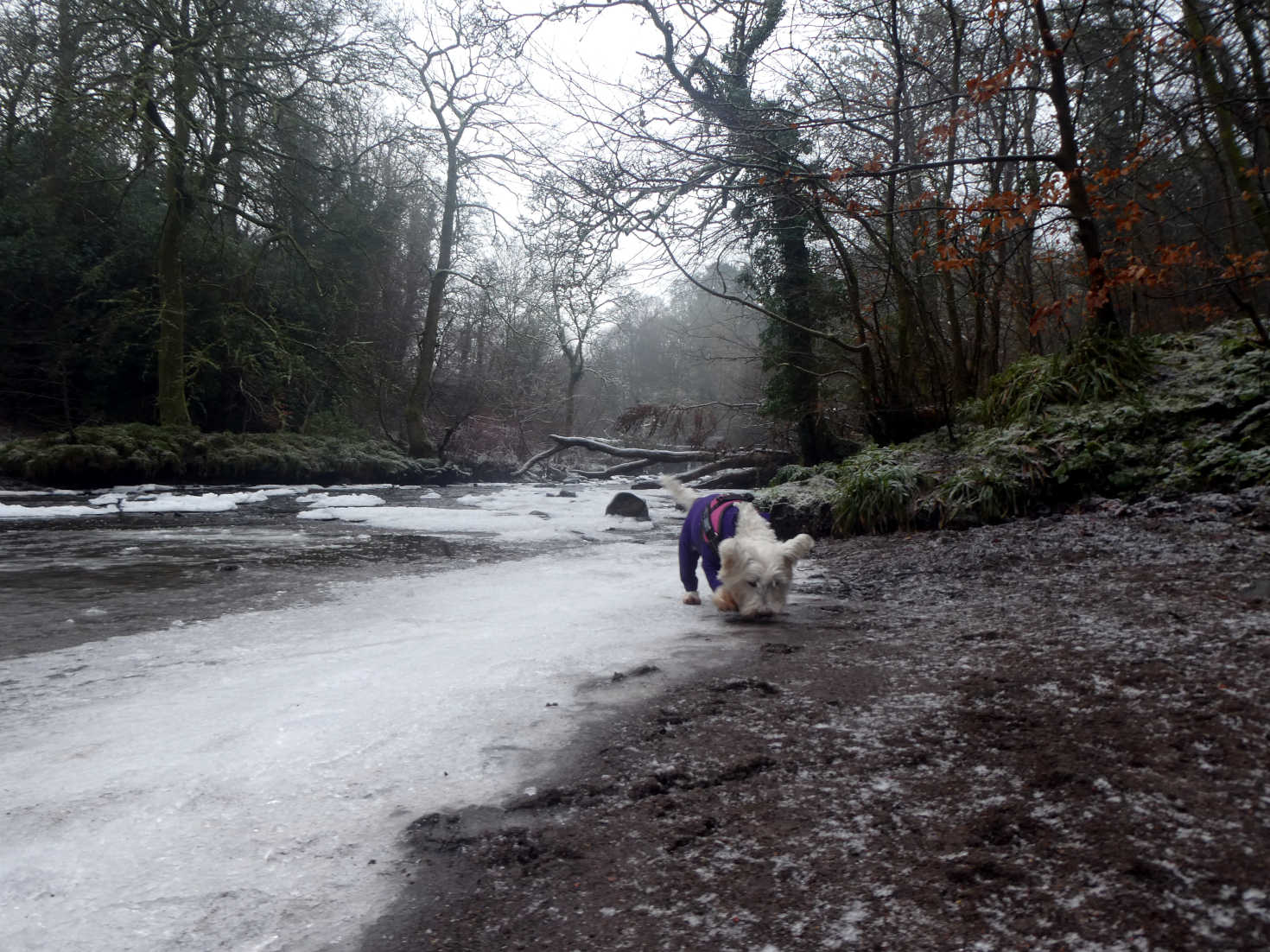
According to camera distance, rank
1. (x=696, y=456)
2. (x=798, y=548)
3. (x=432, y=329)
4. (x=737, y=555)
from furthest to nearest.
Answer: (x=432, y=329), (x=696, y=456), (x=737, y=555), (x=798, y=548)

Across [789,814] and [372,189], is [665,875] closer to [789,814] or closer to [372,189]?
[789,814]

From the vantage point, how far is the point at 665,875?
173 cm

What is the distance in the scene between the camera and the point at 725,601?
15.4 feet

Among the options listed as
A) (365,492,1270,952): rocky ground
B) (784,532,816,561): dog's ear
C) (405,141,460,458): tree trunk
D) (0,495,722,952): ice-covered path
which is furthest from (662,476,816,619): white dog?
(405,141,460,458): tree trunk

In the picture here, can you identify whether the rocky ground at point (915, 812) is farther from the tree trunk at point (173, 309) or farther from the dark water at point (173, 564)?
the tree trunk at point (173, 309)

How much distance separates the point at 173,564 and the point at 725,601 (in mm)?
4877

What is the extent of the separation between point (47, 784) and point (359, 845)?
→ 3.49ft

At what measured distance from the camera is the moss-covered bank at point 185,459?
1320 centimetres

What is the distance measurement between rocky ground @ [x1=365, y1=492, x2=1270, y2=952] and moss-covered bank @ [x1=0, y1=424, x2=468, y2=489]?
47.9ft

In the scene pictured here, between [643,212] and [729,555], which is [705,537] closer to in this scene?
[729,555]

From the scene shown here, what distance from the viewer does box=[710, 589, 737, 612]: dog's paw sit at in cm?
468

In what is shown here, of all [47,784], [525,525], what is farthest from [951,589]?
[525,525]

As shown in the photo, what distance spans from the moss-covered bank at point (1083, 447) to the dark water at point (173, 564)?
3928 millimetres

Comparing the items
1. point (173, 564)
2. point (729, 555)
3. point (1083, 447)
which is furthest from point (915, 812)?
point (173, 564)
